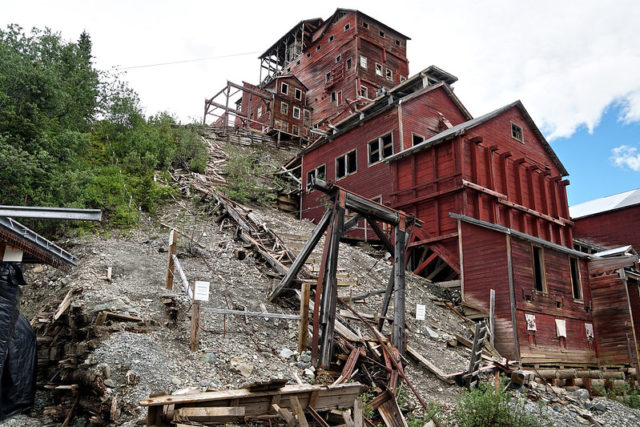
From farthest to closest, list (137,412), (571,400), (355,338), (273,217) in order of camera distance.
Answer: (273,217)
(571,400)
(355,338)
(137,412)

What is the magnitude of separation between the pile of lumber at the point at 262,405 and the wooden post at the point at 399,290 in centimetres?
267

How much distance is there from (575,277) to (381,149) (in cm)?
1000

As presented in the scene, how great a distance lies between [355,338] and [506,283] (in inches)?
267

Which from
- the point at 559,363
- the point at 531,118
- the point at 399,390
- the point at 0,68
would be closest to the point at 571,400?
the point at 559,363

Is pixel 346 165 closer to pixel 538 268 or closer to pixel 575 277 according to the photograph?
pixel 538 268

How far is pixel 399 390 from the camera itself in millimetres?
8352

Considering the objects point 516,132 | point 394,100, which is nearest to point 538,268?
point 516,132

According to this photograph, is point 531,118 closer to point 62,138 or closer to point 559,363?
point 559,363

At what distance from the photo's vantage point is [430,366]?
10180 millimetres

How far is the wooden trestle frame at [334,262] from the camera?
28.3ft

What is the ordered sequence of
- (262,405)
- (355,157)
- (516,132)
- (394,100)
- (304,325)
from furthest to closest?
(394,100), (355,157), (516,132), (304,325), (262,405)

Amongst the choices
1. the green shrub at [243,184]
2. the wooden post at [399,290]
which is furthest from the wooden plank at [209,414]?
the green shrub at [243,184]

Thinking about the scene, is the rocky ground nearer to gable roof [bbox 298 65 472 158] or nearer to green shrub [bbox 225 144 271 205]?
green shrub [bbox 225 144 271 205]

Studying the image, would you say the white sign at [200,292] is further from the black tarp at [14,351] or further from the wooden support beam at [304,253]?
the black tarp at [14,351]
